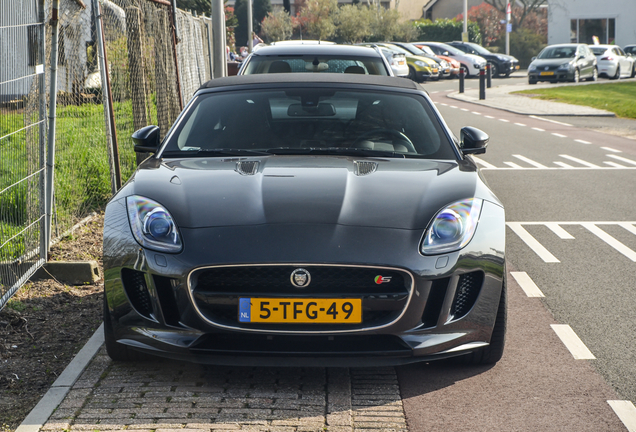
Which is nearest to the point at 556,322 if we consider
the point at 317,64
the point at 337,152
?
the point at 337,152

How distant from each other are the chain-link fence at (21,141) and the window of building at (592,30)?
168 feet

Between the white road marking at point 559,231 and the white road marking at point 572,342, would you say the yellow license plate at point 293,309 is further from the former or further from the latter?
the white road marking at point 559,231

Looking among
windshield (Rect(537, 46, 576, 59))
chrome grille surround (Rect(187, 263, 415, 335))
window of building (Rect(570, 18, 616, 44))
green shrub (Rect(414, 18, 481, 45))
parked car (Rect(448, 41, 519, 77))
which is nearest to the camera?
chrome grille surround (Rect(187, 263, 415, 335))

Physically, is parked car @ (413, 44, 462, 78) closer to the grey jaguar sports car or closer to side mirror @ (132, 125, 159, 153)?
side mirror @ (132, 125, 159, 153)

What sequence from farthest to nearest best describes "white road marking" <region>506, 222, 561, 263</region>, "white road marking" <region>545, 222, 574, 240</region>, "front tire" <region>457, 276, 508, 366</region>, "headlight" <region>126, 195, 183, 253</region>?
"white road marking" <region>545, 222, 574, 240</region> → "white road marking" <region>506, 222, 561, 263</region> → "front tire" <region>457, 276, 508, 366</region> → "headlight" <region>126, 195, 183, 253</region>

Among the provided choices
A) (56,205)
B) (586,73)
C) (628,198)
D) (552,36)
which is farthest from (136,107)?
(552,36)

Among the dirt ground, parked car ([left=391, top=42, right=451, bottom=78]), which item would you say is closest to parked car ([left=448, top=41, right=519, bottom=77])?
parked car ([left=391, top=42, right=451, bottom=78])

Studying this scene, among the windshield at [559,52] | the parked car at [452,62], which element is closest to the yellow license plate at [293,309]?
the windshield at [559,52]

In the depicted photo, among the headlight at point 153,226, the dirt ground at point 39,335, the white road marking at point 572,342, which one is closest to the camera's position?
the headlight at point 153,226

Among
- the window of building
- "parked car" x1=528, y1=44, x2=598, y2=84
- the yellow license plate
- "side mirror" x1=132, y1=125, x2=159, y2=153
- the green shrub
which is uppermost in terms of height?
the green shrub

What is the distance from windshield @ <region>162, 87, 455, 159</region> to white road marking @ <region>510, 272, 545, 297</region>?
139 centimetres

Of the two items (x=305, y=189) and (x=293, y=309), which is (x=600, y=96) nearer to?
(x=305, y=189)

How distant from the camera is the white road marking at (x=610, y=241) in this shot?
680cm

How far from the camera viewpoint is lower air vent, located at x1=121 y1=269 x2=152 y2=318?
12.5 ft
